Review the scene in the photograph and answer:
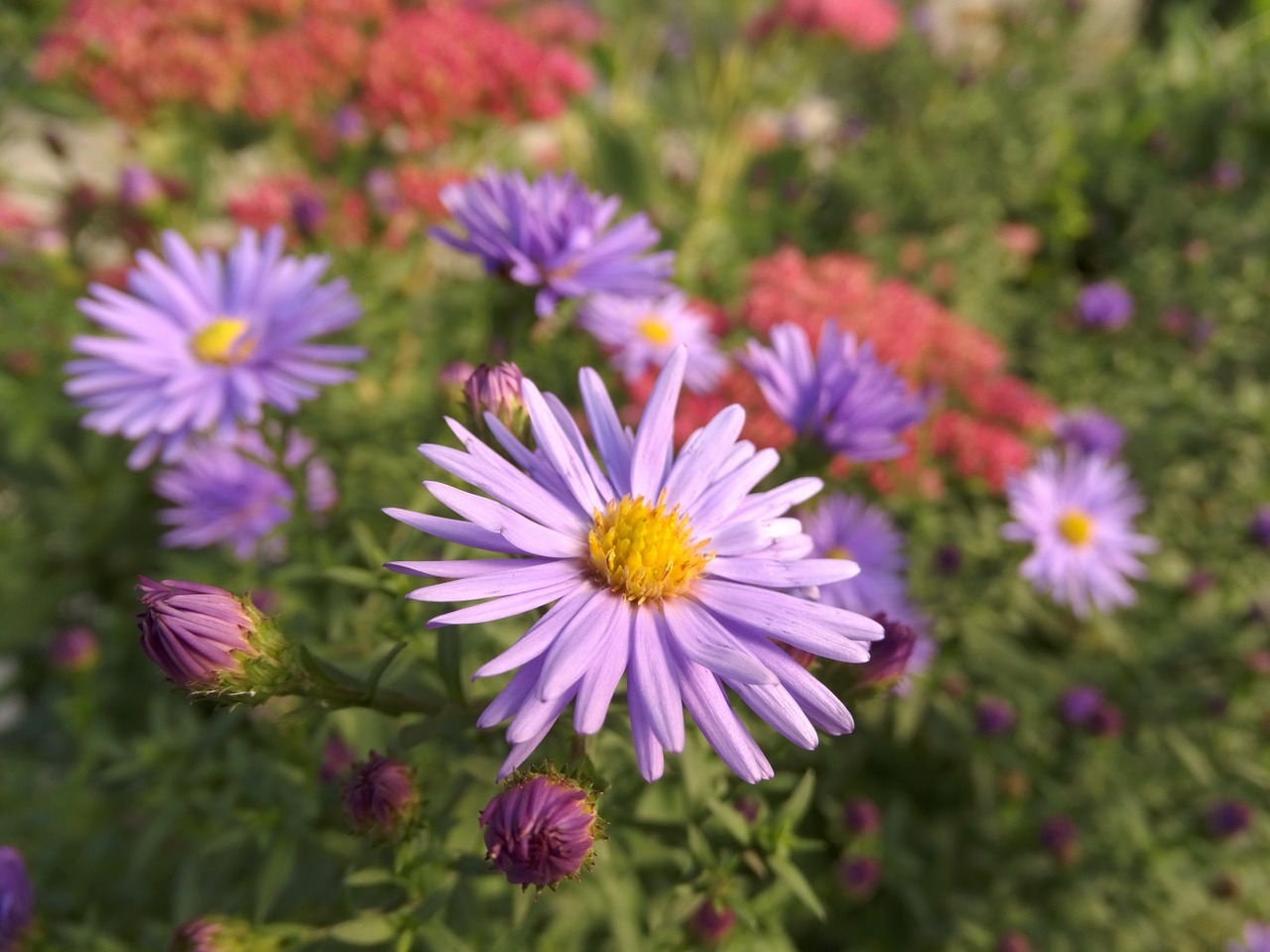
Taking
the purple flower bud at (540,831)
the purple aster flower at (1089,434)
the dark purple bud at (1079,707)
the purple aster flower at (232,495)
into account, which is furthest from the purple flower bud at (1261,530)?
the purple aster flower at (232,495)

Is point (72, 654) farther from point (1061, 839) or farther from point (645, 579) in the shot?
point (1061, 839)

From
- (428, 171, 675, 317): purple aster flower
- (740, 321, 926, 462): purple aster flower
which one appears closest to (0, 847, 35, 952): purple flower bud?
(428, 171, 675, 317): purple aster flower

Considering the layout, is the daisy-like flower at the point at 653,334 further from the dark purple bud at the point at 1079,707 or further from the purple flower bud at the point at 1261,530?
the purple flower bud at the point at 1261,530

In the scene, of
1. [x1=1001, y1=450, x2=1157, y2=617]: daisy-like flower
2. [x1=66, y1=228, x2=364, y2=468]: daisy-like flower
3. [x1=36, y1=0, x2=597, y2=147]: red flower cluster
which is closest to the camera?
[x1=66, y1=228, x2=364, y2=468]: daisy-like flower

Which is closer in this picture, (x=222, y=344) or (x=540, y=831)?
(x=540, y=831)

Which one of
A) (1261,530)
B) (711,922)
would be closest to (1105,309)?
(1261,530)

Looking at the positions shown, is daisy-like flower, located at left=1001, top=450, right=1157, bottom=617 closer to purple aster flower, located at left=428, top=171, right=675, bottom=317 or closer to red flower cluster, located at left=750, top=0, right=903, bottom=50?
purple aster flower, located at left=428, top=171, right=675, bottom=317
